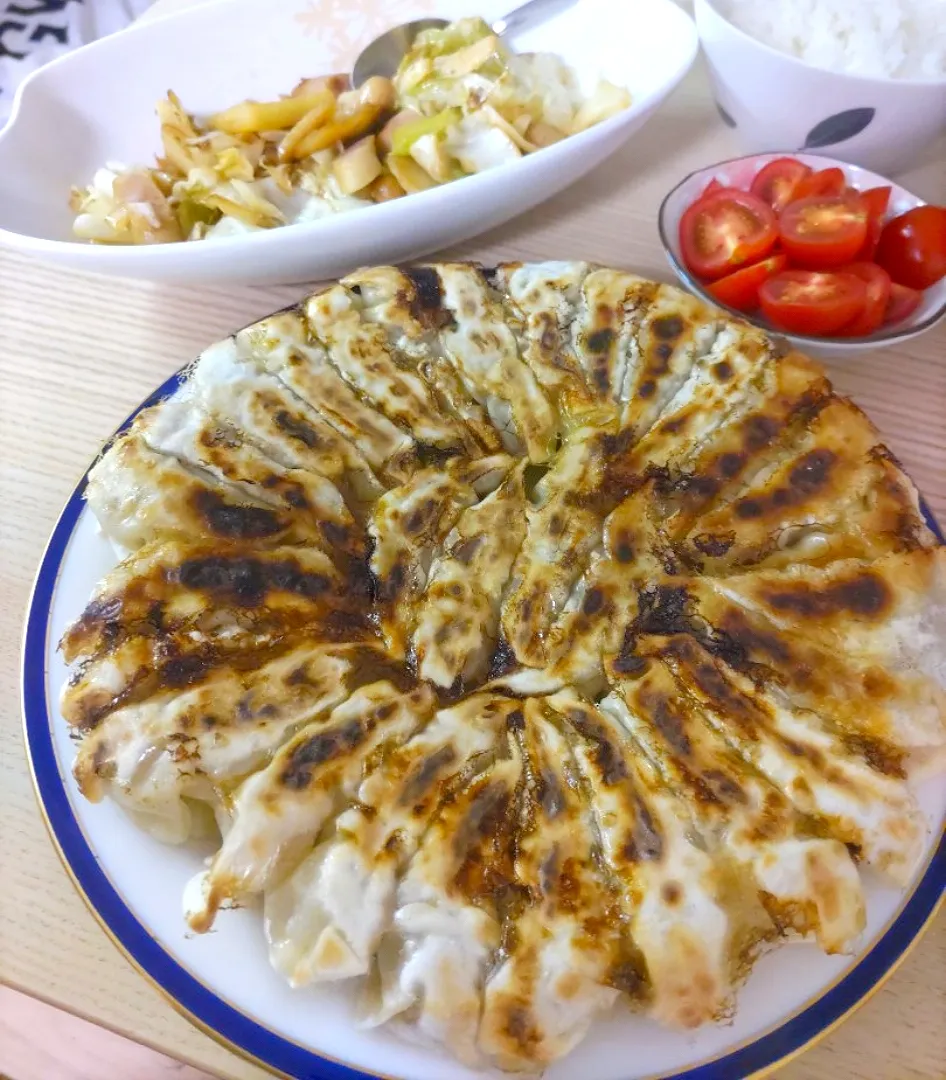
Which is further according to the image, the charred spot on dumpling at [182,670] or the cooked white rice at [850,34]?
the cooked white rice at [850,34]

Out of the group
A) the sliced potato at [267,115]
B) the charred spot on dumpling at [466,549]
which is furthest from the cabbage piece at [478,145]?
the charred spot on dumpling at [466,549]

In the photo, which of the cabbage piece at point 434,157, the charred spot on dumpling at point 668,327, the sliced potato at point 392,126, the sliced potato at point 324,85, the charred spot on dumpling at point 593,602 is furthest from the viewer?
the sliced potato at point 324,85

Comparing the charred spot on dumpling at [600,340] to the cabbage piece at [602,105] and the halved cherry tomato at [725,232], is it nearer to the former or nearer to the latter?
the halved cherry tomato at [725,232]

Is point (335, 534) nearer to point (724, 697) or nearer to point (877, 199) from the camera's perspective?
point (724, 697)

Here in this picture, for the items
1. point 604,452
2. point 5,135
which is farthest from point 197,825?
point 5,135

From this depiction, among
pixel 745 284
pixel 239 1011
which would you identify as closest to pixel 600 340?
pixel 745 284


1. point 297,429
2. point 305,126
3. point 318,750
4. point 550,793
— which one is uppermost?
point 305,126

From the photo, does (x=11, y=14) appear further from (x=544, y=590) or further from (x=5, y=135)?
(x=544, y=590)
